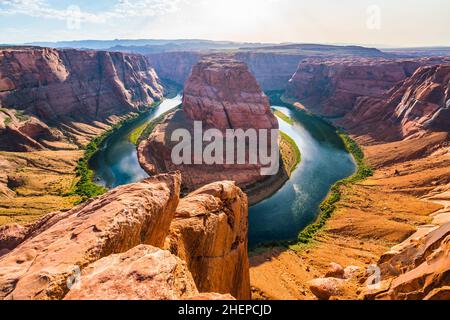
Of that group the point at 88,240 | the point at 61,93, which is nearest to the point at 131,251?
the point at 88,240

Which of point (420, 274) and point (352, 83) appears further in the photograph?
point (352, 83)

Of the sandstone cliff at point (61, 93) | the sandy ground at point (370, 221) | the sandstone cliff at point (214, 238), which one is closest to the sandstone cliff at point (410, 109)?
the sandy ground at point (370, 221)

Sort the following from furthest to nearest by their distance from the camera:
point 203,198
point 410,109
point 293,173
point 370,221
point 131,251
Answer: point 410,109 → point 293,173 → point 370,221 → point 203,198 → point 131,251

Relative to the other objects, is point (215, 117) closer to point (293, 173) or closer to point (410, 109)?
point (293, 173)

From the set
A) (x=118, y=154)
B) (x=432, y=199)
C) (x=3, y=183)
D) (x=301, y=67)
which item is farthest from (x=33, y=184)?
(x=301, y=67)
